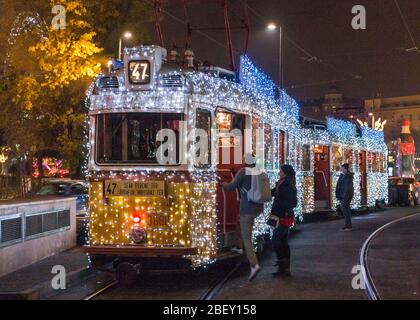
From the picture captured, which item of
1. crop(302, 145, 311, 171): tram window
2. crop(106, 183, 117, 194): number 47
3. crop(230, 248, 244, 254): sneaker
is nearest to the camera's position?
crop(106, 183, 117, 194): number 47

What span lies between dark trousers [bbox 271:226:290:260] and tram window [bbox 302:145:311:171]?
8.53 meters

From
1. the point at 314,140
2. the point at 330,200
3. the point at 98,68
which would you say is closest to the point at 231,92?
the point at 98,68

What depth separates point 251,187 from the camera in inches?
403

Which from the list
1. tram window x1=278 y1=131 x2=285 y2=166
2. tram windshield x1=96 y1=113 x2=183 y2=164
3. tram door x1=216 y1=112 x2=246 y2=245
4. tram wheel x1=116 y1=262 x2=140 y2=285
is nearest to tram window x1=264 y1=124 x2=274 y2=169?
tram door x1=216 y1=112 x2=246 y2=245

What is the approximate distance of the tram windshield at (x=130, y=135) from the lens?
989 centimetres

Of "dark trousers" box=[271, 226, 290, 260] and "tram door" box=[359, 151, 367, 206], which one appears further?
"tram door" box=[359, 151, 367, 206]

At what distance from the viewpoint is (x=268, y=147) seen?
13.1 m

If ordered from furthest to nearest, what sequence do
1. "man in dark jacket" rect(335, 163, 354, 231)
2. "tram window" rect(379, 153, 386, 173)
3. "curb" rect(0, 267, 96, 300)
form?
"tram window" rect(379, 153, 386, 173), "man in dark jacket" rect(335, 163, 354, 231), "curb" rect(0, 267, 96, 300)

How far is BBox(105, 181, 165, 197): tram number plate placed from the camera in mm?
9695

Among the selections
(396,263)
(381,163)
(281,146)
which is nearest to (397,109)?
(381,163)

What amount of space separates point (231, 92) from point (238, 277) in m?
2.86

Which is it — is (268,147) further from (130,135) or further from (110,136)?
(110,136)

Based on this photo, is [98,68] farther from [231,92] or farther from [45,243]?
[231,92]

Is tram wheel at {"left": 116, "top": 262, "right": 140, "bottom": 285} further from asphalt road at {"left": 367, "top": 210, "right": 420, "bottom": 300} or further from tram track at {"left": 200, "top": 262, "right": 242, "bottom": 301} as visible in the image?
asphalt road at {"left": 367, "top": 210, "right": 420, "bottom": 300}
